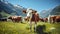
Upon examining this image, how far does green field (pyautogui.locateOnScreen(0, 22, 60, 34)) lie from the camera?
247cm

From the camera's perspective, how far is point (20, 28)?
98.0 inches

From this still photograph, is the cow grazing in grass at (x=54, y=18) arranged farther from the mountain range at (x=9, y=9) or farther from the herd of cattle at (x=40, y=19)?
the mountain range at (x=9, y=9)

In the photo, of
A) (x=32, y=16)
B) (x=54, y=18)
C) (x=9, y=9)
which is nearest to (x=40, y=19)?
(x=32, y=16)

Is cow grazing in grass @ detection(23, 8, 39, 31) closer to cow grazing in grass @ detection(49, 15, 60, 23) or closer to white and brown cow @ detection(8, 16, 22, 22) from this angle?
white and brown cow @ detection(8, 16, 22, 22)

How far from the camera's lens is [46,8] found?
8.55 ft

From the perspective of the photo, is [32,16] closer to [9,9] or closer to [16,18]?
[16,18]

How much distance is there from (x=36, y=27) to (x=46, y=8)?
39 cm

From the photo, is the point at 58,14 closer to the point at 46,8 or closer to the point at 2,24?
the point at 46,8

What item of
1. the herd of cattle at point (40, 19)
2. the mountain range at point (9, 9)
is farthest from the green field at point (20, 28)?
the mountain range at point (9, 9)

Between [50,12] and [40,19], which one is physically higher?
[50,12]

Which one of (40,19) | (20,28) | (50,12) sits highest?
(50,12)

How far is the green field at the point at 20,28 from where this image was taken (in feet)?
8.09

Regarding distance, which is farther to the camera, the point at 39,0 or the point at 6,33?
the point at 39,0

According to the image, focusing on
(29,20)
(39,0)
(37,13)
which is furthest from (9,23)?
(39,0)
